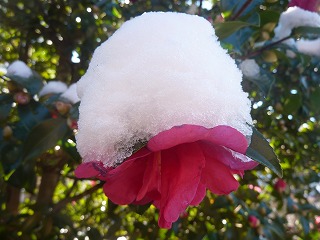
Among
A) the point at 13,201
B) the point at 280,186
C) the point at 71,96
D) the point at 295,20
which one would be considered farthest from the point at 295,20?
the point at 13,201

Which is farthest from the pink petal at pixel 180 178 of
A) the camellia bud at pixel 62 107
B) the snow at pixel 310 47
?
the snow at pixel 310 47

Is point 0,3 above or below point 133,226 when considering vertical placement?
above

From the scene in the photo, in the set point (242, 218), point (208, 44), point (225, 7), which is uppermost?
point (208, 44)

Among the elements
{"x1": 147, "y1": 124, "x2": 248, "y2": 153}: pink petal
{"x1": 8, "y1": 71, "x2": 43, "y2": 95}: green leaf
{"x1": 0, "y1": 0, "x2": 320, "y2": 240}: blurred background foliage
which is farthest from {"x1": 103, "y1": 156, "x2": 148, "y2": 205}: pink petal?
{"x1": 8, "y1": 71, "x2": 43, "y2": 95}: green leaf

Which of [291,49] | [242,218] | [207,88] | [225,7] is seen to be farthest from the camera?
[242,218]

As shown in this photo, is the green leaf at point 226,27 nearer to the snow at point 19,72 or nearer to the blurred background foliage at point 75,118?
the blurred background foliage at point 75,118

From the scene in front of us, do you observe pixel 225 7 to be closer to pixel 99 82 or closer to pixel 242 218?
pixel 99 82

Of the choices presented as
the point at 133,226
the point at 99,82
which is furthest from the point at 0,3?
the point at 99,82
